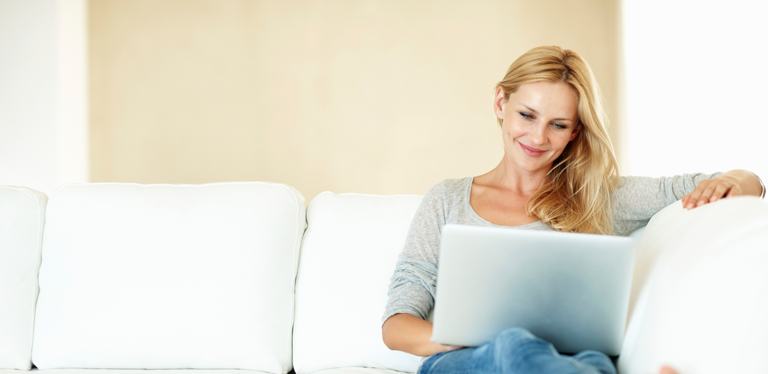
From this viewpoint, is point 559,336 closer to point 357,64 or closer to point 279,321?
point 279,321

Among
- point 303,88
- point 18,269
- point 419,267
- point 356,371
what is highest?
point 303,88

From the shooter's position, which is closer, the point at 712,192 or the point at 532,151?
the point at 712,192

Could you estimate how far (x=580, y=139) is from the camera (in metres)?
1.46

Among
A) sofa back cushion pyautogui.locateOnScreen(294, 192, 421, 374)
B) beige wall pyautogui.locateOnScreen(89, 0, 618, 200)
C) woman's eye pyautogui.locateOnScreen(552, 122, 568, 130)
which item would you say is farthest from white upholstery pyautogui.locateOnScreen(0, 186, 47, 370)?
beige wall pyautogui.locateOnScreen(89, 0, 618, 200)

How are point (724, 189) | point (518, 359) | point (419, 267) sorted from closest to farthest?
1. point (518, 359)
2. point (724, 189)
3. point (419, 267)

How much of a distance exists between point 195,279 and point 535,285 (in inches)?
38.0

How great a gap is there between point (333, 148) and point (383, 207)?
5.85 feet

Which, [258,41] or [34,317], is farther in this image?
[258,41]

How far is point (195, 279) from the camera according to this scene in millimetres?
1481

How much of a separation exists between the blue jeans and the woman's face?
1.97ft

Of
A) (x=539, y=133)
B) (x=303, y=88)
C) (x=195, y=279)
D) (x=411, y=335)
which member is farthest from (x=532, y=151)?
(x=303, y=88)

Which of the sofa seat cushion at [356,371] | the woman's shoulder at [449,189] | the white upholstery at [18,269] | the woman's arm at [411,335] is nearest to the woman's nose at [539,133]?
the woman's shoulder at [449,189]

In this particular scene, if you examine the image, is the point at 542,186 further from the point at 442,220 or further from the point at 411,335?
the point at 411,335

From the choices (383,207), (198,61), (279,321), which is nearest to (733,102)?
(383,207)
